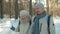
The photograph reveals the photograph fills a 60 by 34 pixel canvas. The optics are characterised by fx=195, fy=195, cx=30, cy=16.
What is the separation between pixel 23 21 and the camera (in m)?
3.66

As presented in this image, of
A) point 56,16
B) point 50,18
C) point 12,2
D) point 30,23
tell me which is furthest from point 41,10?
point 12,2

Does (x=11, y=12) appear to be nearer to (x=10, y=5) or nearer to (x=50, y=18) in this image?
(x=10, y=5)

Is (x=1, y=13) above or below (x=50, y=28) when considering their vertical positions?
below

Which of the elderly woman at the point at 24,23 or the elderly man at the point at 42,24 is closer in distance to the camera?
the elderly man at the point at 42,24

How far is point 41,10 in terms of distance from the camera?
3.32 meters

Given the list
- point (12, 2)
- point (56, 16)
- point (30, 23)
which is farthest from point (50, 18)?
point (12, 2)

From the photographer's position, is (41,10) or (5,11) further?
(5,11)

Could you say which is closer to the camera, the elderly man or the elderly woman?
the elderly man

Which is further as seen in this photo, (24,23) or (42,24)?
(24,23)

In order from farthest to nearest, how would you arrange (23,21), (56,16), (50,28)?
(56,16) < (23,21) < (50,28)

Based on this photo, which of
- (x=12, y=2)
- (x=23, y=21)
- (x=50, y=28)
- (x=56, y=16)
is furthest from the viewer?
(x=12, y=2)

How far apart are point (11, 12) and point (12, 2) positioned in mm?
1030

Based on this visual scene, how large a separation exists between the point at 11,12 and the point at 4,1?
1366mm

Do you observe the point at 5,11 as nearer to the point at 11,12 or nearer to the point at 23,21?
the point at 11,12
